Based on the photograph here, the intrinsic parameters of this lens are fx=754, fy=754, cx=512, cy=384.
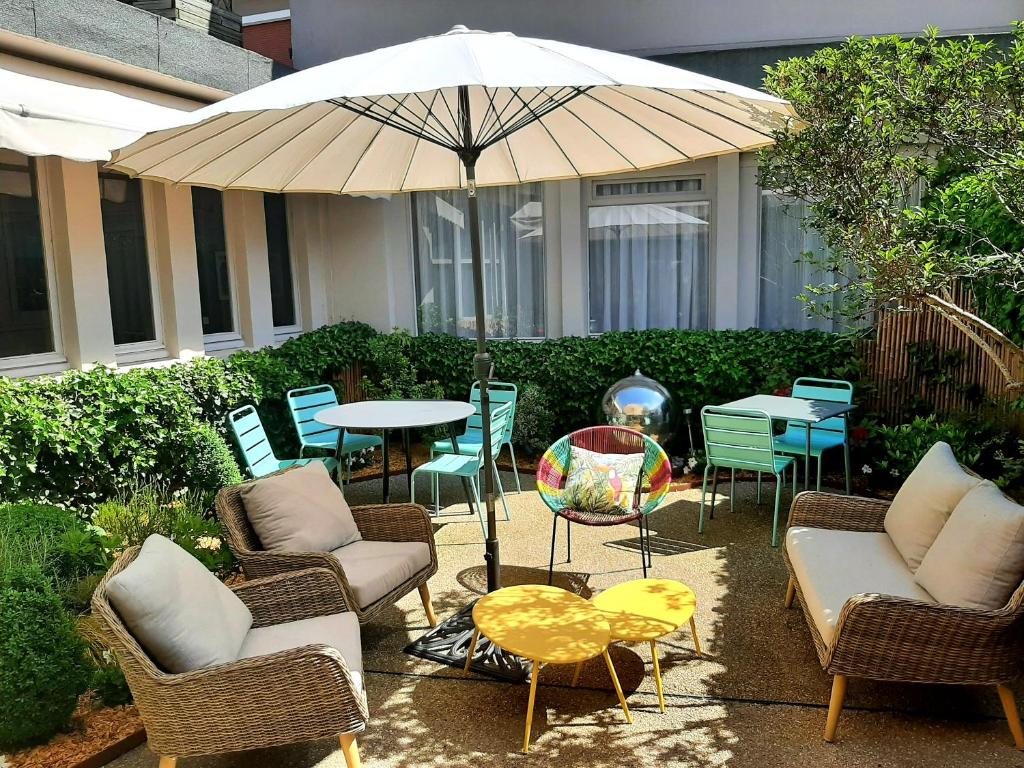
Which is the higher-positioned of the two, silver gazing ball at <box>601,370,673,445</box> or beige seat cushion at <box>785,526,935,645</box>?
silver gazing ball at <box>601,370,673,445</box>

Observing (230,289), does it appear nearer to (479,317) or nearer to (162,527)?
(162,527)

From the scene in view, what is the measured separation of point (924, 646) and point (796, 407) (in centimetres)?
344

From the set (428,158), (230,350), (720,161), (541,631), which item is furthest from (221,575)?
(720,161)

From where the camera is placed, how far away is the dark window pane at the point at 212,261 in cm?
826

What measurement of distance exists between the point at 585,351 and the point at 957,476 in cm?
505

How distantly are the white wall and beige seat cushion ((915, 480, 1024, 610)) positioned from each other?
276 inches

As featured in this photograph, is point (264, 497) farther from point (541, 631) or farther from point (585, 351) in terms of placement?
point (585, 351)

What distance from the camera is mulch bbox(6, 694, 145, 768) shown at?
3410 mm

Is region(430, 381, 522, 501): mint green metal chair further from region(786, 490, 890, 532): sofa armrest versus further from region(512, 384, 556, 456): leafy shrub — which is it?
region(786, 490, 890, 532): sofa armrest

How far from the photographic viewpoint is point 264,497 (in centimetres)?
442

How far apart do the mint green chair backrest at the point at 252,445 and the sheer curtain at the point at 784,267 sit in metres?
5.87

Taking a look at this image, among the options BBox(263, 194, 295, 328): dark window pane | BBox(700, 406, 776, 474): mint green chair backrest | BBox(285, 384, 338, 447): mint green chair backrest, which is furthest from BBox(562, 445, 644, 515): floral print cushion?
BBox(263, 194, 295, 328): dark window pane

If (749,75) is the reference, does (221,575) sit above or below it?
below

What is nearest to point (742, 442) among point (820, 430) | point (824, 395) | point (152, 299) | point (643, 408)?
point (820, 430)
